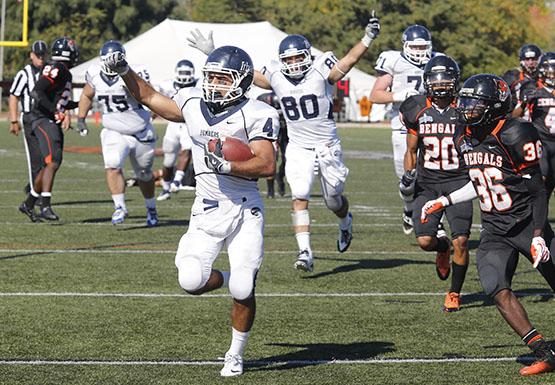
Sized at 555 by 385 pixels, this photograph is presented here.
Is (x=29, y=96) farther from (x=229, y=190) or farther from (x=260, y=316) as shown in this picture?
(x=229, y=190)

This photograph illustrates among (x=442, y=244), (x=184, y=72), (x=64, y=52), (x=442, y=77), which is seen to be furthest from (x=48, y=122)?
(x=442, y=77)

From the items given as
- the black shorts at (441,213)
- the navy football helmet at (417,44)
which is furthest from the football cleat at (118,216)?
the black shorts at (441,213)

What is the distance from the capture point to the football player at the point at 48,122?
1316 centimetres

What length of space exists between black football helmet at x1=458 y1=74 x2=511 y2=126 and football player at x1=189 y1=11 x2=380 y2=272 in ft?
11.6

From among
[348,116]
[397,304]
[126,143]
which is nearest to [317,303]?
[397,304]

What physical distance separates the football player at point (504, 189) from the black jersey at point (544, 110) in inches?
221

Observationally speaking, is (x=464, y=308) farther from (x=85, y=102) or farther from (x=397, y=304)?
(x=85, y=102)

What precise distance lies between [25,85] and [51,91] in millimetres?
389

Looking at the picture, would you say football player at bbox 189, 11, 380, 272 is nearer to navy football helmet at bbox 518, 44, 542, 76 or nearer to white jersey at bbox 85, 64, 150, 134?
white jersey at bbox 85, 64, 150, 134

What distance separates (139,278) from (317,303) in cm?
162

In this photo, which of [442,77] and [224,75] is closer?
[224,75]

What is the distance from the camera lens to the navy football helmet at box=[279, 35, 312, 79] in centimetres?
1002

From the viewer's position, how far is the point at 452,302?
27.1 feet

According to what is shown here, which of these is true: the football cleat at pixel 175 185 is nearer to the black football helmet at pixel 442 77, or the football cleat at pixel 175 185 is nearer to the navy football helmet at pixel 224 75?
the black football helmet at pixel 442 77
